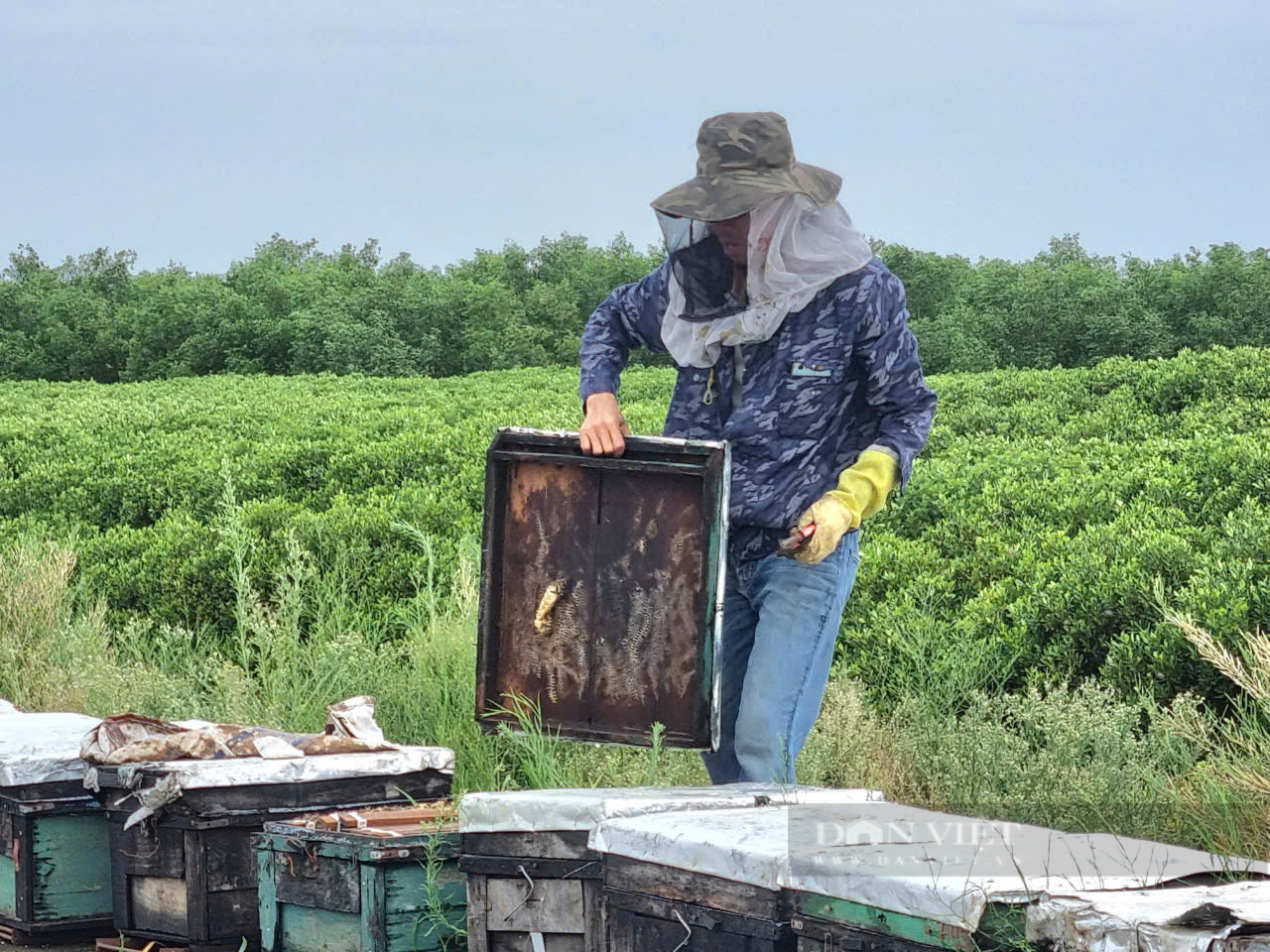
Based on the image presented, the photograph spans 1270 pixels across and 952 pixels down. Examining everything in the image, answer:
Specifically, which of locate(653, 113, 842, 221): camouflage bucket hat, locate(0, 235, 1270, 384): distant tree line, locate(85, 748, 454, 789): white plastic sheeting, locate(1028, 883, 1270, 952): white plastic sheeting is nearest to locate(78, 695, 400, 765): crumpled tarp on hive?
locate(85, 748, 454, 789): white plastic sheeting

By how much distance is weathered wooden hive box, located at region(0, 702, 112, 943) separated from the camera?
4719 millimetres

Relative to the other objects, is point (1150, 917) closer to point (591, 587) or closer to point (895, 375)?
point (895, 375)

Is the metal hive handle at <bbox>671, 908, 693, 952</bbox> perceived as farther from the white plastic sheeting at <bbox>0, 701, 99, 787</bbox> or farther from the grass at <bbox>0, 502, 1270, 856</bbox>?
the white plastic sheeting at <bbox>0, 701, 99, 787</bbox>

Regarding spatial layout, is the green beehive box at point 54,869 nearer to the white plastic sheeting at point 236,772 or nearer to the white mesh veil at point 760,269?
the white plastic sheeting at point 236,772

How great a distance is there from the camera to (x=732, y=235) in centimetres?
430

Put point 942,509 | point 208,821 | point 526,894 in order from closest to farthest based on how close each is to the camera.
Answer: point 526,894 < point 208,821 < point 942,509

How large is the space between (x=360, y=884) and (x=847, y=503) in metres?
1.59

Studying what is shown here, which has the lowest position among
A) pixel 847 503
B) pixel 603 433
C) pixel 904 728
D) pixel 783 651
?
pixel 904 728

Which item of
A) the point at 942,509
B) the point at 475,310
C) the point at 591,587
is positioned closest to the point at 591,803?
the point at 591,587

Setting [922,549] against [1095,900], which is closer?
[1095,900]

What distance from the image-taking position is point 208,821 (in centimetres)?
436

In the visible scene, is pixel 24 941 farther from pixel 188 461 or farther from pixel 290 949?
pixel 188 461

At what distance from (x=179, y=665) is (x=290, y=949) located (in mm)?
4717

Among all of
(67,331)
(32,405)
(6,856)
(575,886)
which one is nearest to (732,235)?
(575,886)
